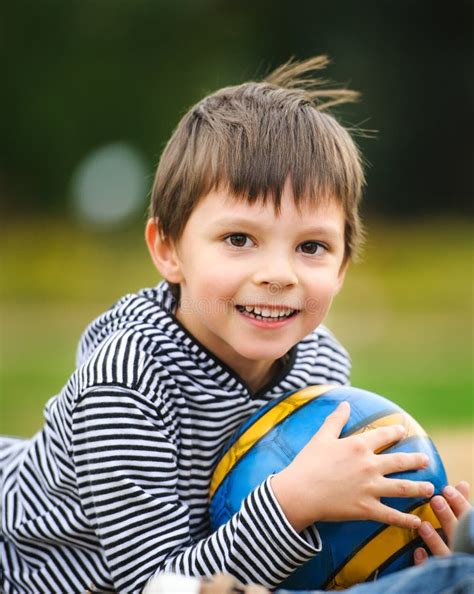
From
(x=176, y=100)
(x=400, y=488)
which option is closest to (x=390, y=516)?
(x=400, y=488)

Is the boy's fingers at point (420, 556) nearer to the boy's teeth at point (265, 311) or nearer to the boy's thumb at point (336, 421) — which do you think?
the boy's thumb at point (336, 421)

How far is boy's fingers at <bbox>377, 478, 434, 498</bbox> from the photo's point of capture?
2.00 metres

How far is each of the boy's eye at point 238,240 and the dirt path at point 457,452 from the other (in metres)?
2.06

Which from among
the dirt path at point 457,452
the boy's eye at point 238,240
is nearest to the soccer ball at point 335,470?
the boy's eye at point 238,240

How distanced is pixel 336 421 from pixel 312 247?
0.48 metres

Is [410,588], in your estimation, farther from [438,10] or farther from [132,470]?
[438,10]

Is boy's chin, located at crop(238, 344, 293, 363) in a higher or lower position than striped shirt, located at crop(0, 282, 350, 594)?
higher

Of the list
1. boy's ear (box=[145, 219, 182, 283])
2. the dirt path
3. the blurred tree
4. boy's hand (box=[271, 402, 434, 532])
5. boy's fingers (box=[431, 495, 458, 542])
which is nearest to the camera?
boy's hand (box=[271, 402, 434, 532])

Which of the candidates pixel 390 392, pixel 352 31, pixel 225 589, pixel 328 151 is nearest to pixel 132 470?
pixel 225 589

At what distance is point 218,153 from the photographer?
230cm

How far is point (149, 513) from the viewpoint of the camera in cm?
210

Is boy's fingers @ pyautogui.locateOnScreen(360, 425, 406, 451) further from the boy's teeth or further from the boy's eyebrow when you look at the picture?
the boy's eyebrow

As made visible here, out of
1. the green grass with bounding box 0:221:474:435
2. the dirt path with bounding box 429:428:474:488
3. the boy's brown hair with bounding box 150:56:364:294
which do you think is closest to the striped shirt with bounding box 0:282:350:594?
the boy's brown hair with bounding box 150:56:364:294

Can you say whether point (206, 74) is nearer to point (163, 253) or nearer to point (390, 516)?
point (163, 253)
